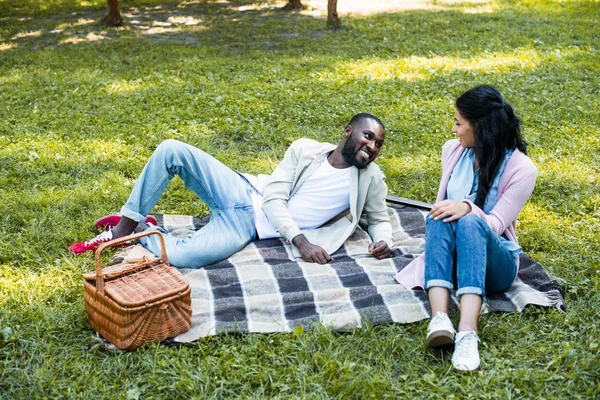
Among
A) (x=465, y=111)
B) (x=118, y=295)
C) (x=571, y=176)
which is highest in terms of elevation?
(x=465, y=111)

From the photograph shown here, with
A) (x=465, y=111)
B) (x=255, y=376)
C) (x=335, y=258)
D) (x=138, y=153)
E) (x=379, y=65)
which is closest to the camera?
(x=255, y=376)

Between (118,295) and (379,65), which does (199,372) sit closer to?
(118,295)

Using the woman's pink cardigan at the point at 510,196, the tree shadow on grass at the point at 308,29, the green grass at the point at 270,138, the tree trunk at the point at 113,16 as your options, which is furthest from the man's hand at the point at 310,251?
the tree trunk at the point at 113,16

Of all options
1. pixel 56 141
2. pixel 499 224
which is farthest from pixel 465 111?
pixel 56 141

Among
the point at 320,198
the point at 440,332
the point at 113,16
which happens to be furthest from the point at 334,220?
the point at 113,16

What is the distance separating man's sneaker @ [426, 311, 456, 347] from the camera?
368 centimetres

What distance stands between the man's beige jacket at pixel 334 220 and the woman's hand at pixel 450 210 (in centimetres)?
102

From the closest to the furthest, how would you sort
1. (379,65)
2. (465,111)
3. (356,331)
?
(356,331) → (465,111) → (379,65)

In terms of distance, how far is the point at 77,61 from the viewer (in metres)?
10.3

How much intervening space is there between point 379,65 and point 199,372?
24.1 feet

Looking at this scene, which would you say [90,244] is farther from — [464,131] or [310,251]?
[464,131]

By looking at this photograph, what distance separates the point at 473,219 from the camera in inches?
153

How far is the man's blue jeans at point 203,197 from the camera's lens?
4.72m

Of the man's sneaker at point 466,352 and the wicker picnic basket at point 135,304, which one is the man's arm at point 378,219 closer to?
the man's sneaker at point 466,352
